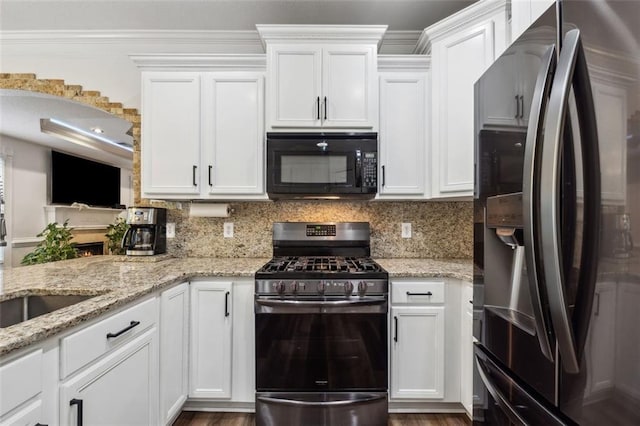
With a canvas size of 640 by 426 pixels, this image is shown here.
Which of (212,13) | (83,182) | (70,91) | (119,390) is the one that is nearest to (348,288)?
(119,390)

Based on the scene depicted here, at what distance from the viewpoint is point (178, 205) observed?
260 cm

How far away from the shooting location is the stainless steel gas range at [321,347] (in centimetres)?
181

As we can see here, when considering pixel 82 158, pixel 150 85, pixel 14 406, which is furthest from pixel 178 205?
pixel 82 158

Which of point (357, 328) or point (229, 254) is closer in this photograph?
point (357, 328)

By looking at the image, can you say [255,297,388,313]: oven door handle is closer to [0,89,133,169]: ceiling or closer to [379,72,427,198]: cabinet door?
[379,72,427,198]: cabinet door

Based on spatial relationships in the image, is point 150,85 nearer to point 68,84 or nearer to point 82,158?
point 68,84

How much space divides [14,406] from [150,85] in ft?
6.68

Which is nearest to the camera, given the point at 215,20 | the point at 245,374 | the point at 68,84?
the point at 245,374

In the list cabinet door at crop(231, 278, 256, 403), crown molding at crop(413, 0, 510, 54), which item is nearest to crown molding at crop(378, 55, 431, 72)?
crown molding at crop(413, 0, 510, 54)

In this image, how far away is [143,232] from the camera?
7.84 feet

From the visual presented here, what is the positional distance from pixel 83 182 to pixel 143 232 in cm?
591

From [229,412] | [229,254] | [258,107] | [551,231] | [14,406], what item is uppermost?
[258,107]

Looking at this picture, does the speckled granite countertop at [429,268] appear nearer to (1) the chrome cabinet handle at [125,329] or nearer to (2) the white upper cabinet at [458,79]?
(2) the white upper cabinet at [458,79]

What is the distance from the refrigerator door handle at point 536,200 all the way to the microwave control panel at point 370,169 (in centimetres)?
137
